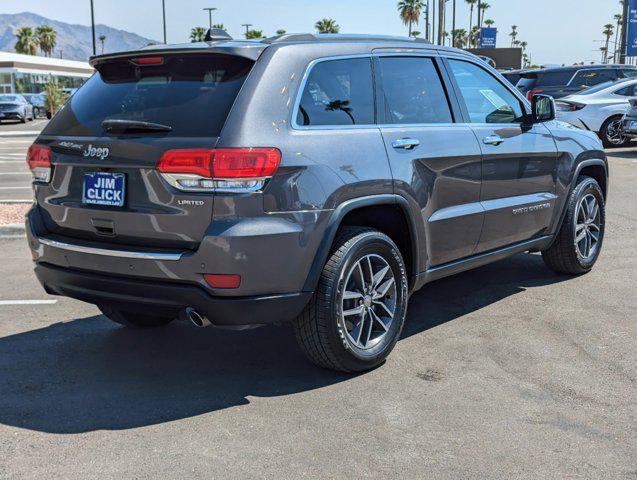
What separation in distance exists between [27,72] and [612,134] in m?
60.7

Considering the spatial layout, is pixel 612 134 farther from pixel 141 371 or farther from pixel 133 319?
pixel 141 371

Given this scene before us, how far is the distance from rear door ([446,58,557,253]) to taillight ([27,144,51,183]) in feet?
8.65

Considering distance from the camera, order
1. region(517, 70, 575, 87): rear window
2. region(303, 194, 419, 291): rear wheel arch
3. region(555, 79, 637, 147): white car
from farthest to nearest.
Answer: region(517, 70, 575, 87): rear window
region(555, 79, 637, 147): white car
region(303, 194, 419, 291): rear wheel arch

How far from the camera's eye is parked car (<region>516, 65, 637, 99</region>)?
20.1m

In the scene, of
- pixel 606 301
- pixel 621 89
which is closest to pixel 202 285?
pixel 606 301

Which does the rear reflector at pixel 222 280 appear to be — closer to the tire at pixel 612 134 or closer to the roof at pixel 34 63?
the tire at pixel 612 134

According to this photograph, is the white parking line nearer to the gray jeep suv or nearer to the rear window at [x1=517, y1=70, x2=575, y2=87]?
the gray jeep suv

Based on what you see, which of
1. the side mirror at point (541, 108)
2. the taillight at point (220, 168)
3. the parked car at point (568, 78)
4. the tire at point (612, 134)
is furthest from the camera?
the parked car at point (568, 78)

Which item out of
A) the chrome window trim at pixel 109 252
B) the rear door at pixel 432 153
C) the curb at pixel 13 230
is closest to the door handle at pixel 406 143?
the rear door at pixel 432 153

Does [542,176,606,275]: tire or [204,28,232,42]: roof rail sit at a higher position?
[204,28,232,42]: roof rail

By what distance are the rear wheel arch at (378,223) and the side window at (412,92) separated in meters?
0.52

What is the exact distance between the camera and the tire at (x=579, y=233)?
655 cm

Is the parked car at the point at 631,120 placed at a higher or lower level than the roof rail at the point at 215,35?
lower

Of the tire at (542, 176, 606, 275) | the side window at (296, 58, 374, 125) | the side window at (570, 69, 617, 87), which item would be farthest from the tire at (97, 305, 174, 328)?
the side window at (570, 69, 617, 87)
